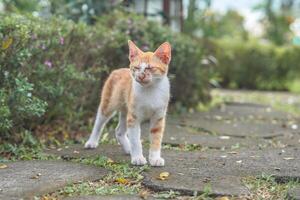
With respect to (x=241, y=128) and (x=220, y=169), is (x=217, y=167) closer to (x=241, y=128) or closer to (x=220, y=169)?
(x=220, y=169)

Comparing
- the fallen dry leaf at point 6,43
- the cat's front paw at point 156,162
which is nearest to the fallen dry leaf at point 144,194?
the cat's front paw at point 156,162

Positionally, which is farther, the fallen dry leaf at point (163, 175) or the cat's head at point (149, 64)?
the cat's head at point (149, 64)

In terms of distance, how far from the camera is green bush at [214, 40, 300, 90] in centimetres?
1490

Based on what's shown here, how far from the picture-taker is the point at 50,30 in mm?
5645

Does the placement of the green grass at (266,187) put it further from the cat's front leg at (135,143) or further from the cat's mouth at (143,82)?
the cat's mouth at (143,82)

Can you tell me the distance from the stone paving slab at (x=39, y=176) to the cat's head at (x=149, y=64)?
2.38 ft

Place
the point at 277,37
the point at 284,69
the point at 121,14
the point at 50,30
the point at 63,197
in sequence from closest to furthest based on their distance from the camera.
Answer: the point at 63,197, the point at 50,30, the point at 121,14, the point at 284,69, the point at 277,37

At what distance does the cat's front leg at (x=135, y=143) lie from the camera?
14.3ft

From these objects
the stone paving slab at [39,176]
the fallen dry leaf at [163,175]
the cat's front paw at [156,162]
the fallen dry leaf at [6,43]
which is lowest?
→ the fallen dry leaf at [163,175]

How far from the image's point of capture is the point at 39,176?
157 inches

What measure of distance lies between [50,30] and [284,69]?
409 inches

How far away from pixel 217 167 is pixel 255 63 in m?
10.9

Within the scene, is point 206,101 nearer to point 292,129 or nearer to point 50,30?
point 292,129

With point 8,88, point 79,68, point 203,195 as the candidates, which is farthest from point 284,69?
point 203,195
